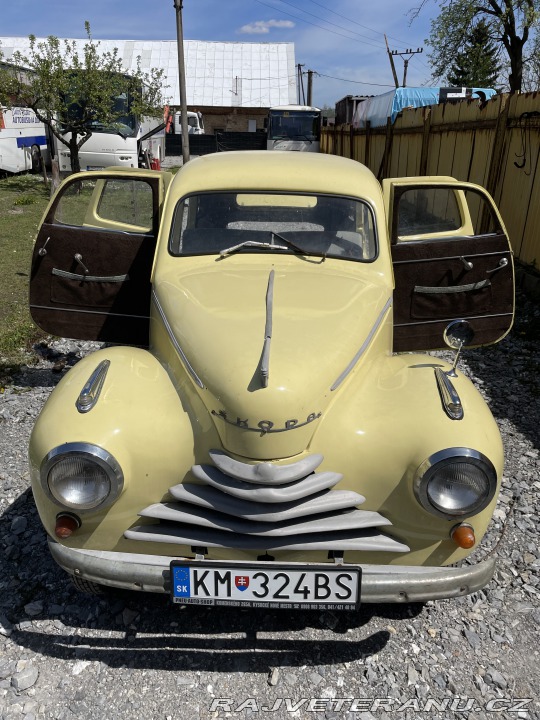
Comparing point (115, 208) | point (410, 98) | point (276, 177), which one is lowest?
point (115, 208)

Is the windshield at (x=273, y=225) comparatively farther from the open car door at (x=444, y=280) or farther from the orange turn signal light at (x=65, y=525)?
the orange turn signal light at (x=65, y=525)

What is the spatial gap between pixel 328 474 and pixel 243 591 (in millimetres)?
605

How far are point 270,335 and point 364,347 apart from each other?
0.58 metres

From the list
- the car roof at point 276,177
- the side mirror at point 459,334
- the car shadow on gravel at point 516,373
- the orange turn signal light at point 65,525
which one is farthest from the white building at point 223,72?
the orange turn signal light at point 65,525

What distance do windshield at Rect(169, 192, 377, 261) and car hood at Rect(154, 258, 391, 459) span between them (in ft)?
0.47

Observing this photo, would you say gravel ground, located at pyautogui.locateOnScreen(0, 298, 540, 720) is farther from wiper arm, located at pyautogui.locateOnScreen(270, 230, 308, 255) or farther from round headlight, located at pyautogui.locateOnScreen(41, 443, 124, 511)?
wiper arm, located at pyautogui.locateOnScreen(270, 230, 308, 255)

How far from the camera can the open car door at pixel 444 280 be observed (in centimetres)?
411

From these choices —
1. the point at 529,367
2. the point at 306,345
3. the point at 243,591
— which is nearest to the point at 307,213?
the point at 306,345

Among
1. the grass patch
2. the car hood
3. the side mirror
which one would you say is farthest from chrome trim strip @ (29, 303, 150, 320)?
the side mirror

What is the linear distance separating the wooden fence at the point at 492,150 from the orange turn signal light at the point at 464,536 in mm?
6394

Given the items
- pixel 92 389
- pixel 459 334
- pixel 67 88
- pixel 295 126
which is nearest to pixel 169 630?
pixel 92 389

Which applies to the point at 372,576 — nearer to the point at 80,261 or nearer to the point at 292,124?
the point at 80,261

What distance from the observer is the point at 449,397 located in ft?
8.90

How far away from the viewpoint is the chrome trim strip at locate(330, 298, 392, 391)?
278 cm
